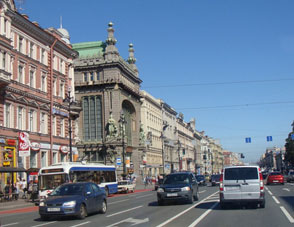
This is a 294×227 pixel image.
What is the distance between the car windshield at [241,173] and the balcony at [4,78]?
20729mm

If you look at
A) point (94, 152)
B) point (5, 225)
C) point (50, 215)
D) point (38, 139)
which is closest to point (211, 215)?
point (50, 215)

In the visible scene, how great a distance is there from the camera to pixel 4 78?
31750mm

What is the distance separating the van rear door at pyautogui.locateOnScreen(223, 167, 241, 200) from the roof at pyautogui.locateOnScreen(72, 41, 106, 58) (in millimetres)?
54057

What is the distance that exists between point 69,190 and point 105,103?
160ft

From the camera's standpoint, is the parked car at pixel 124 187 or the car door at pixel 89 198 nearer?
the car door at pixel 89 198

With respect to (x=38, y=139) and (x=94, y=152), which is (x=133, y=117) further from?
(x=38, y=139)

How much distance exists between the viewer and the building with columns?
A: 109 feet

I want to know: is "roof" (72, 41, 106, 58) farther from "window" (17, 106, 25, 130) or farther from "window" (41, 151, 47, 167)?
"window" (17, 106, 25, 130)

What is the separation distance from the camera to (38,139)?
128 feet

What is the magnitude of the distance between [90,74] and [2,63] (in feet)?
114

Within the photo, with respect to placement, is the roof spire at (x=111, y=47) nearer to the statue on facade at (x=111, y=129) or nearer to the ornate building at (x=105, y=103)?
the ornate building at (x=105, y=103)

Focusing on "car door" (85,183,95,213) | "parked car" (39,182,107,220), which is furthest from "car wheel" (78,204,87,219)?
"car door" (85,183,95,213)

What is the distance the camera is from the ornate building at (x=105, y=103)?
2498 inches

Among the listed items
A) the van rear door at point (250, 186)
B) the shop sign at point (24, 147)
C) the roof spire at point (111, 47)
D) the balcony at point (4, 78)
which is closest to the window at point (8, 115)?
the balcony at point (4, 78)
